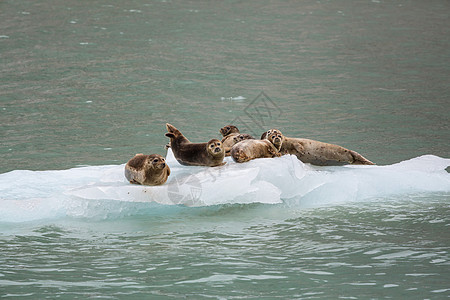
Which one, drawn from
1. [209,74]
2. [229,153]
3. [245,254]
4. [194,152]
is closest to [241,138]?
[229,153]

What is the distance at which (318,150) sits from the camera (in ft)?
18.3

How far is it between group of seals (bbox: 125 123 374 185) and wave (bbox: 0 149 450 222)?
63mm

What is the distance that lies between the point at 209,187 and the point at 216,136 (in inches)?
133

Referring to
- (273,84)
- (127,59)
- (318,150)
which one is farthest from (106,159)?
(127,59)

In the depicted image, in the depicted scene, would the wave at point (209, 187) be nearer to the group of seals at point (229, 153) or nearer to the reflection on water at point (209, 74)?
the group of seals at point (229, 153)

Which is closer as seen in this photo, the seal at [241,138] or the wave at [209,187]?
the wave at [209,187]

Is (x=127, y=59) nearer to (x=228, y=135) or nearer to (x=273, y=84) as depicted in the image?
(x=273, y=84)

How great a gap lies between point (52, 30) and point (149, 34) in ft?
6.47

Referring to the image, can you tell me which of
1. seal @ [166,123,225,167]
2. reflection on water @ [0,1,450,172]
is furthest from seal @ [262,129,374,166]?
reflection on water @ [0,1,450,172]

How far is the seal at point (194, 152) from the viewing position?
521cm

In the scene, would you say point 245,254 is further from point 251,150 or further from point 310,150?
point 310,150

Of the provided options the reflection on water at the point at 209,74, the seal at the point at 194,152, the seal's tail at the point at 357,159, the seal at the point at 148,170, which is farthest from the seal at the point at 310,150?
the reflection on water at the point at 209,74

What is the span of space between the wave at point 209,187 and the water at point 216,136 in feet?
0.05

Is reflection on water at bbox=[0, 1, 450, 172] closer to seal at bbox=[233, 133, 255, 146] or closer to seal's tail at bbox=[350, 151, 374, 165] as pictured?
seal's tail at bbox=[350, 151, 374, 165]
